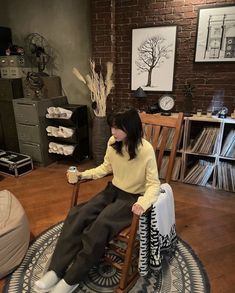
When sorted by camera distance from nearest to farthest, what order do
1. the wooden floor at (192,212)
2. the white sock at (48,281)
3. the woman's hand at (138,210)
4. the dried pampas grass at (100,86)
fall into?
1. the woman's hand at (138,210)
2. the white sock at (48,281)
3. the wooden floor at (192,212)
4. the dried pampas grass at (100,86)

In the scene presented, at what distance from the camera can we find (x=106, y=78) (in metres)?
2.96

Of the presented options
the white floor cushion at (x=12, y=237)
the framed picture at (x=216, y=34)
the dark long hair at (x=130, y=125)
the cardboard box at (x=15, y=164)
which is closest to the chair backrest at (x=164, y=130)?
the dark long hair at (x=130, y=125)

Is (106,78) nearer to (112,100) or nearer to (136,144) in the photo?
(112,100)

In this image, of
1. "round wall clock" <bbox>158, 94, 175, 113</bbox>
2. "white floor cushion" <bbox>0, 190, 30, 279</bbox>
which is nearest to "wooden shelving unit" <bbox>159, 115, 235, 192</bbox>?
"round wall clock" <bbox>158, 94, 175, 113</bbox>

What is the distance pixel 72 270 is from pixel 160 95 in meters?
2.21

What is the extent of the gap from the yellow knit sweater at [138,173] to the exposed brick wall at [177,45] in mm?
1549

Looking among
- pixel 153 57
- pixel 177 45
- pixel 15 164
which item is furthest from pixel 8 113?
pixel 177 45

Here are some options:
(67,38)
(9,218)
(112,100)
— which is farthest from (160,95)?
(9,218)

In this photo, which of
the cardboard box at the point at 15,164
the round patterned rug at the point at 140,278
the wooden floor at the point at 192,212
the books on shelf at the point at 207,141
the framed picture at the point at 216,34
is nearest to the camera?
the round patterned rug at the point at 140,278

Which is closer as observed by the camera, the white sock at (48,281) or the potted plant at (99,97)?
the white sock at (48,281)

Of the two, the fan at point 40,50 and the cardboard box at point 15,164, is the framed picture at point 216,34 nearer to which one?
the fan at point 40,50

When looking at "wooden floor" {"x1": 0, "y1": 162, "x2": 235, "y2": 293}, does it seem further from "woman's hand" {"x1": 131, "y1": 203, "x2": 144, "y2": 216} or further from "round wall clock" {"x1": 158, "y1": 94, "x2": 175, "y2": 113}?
"round wall clock" {"x1": 158, "y1": 94, "x2": 175, "y2": 113}

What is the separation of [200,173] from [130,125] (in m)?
1.58

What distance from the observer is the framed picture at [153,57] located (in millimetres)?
2725
